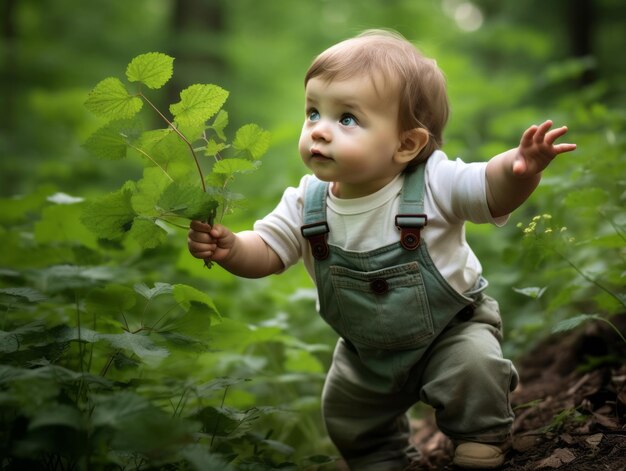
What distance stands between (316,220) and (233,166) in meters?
0.37

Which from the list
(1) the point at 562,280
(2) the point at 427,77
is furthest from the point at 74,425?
(1) the point at 562,280

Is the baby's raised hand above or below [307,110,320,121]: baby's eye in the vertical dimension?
below

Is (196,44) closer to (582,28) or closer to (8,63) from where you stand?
(8,63)

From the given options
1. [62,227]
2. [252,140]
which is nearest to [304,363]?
[62,227]

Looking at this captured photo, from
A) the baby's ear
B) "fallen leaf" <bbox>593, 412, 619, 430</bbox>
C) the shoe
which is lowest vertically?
the shoe

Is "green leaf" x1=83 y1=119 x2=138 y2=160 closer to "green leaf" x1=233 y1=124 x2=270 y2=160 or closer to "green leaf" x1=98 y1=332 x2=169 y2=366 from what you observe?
"green leaf" x1=233 y1=124 x2=270 y2=160

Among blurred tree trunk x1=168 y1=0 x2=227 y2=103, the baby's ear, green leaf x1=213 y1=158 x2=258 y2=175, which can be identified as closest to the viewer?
green leaf x1=213 y1=158 x2=258 y2=175

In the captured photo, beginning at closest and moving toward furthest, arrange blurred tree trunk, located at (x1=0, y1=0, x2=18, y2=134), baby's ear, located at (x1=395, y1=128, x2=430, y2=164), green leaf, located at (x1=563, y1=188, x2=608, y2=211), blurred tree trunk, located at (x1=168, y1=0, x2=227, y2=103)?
baby's ear, located at (x1=395, y1=128, x2=430, y2=164) → green leaf, located at (x1=563, y1=188, x2=608, y2=211) → blurred tree trunk, located at (x1=0, y1=0, x2=18, y2=134) → blurred tree trunk, located at (x1=168, y1=0, x2=227, y2=103)

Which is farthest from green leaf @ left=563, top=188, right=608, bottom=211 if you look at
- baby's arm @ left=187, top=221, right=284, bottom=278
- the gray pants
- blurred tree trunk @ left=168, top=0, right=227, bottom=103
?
blurred tree trunk @ left=168, top=0, right=227, bottom=103

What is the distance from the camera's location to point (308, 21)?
10758 mm

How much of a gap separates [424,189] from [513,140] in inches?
189

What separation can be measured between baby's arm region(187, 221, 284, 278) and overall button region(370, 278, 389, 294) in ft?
1.01

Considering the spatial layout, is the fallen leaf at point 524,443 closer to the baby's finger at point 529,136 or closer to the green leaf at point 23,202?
the baby's finger at point 529,136

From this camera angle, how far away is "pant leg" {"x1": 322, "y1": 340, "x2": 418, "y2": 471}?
2.07 meters
